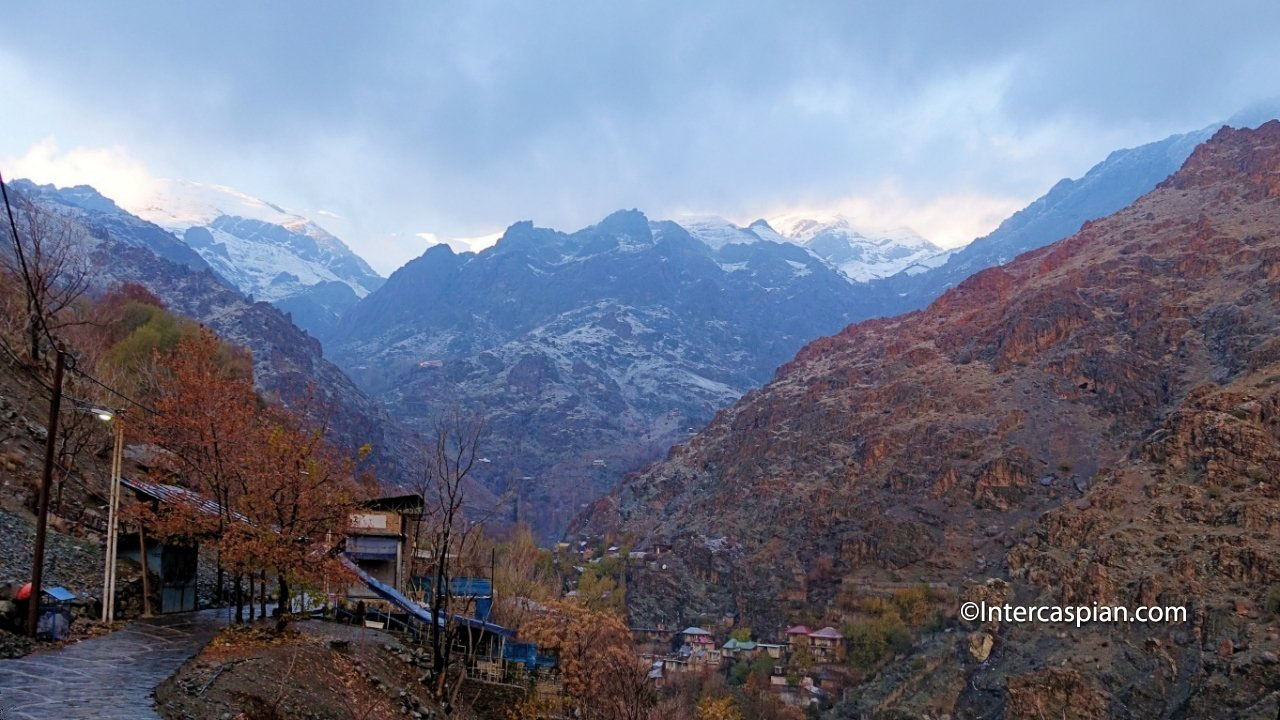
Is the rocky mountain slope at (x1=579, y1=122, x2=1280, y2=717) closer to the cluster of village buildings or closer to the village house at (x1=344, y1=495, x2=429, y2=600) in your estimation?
the cluster of village buildings

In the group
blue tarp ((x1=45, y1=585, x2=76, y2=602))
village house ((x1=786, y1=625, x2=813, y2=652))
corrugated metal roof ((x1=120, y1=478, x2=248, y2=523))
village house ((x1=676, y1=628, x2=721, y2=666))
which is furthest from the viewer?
village house ((x1=676, y1=628, x2=721, y2=666))

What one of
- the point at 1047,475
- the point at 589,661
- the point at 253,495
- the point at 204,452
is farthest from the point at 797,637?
the point at 253,495

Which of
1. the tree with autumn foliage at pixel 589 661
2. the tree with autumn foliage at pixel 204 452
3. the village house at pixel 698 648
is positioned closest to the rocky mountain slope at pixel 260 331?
the village house at pixel 698 648

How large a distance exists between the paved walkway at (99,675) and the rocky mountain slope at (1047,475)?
40783 mm

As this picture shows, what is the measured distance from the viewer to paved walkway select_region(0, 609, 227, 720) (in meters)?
11.7

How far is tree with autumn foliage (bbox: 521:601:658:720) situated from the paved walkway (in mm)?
14646

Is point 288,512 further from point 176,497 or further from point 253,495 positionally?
point 176,497

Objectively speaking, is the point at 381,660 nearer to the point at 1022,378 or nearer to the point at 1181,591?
the point at 1181,591

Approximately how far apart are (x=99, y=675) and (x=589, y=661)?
783 inches

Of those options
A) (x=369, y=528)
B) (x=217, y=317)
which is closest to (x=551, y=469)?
(x=217, y=317)

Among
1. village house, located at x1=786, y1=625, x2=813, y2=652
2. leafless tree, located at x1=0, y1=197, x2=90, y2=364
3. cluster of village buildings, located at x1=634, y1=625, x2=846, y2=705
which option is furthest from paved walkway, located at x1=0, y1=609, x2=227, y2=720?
village house, located at x1=786, y1=625, x2=813, y2=652

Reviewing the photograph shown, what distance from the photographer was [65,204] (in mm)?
191500

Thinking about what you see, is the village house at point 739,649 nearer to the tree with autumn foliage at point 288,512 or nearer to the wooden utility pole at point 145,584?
the wooden utility pole at point 145,584

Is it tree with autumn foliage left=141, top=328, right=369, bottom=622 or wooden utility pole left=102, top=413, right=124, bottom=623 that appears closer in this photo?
tree with autumn foliage left=141, top=328, right=369, bottom=622
